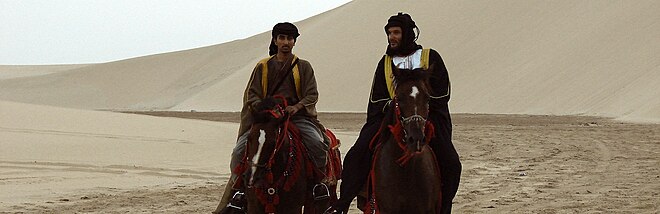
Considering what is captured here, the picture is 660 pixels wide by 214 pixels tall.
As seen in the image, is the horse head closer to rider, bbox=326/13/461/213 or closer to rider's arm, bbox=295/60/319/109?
rider, bbox=326/13/461/213

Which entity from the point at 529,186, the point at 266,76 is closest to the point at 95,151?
the point at 529,186

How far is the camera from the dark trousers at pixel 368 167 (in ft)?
24.4

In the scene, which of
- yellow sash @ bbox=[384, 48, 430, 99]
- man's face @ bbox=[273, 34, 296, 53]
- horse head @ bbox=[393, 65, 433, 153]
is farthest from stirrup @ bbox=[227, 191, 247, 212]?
horse head @ bbox=[393, 65, 433, 153]

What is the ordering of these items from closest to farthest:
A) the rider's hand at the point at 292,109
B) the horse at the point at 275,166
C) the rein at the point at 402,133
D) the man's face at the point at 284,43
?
the rein at the point at 402,133 → the horse at the point at 275,166 → the rider's hand at the point at 292,109 → the man's face at the point at 284,43

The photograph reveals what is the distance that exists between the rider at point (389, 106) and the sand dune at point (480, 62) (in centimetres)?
3132

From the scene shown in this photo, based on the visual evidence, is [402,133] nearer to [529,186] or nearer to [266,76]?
[266,76]

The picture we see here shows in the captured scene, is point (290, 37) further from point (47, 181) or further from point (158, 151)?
point (158, 151)

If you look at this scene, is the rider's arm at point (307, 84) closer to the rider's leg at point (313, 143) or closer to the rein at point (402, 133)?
the rider's leg at point (313, 143)

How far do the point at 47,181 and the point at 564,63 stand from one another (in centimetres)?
4308

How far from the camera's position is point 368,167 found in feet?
25.5

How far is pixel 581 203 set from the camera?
12906 mm

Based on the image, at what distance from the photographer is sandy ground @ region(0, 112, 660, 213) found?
12.5 metres

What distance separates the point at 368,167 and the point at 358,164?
76 millimetres

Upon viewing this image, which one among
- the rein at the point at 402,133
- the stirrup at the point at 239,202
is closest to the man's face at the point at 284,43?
the stirrup at the point at 239,202
